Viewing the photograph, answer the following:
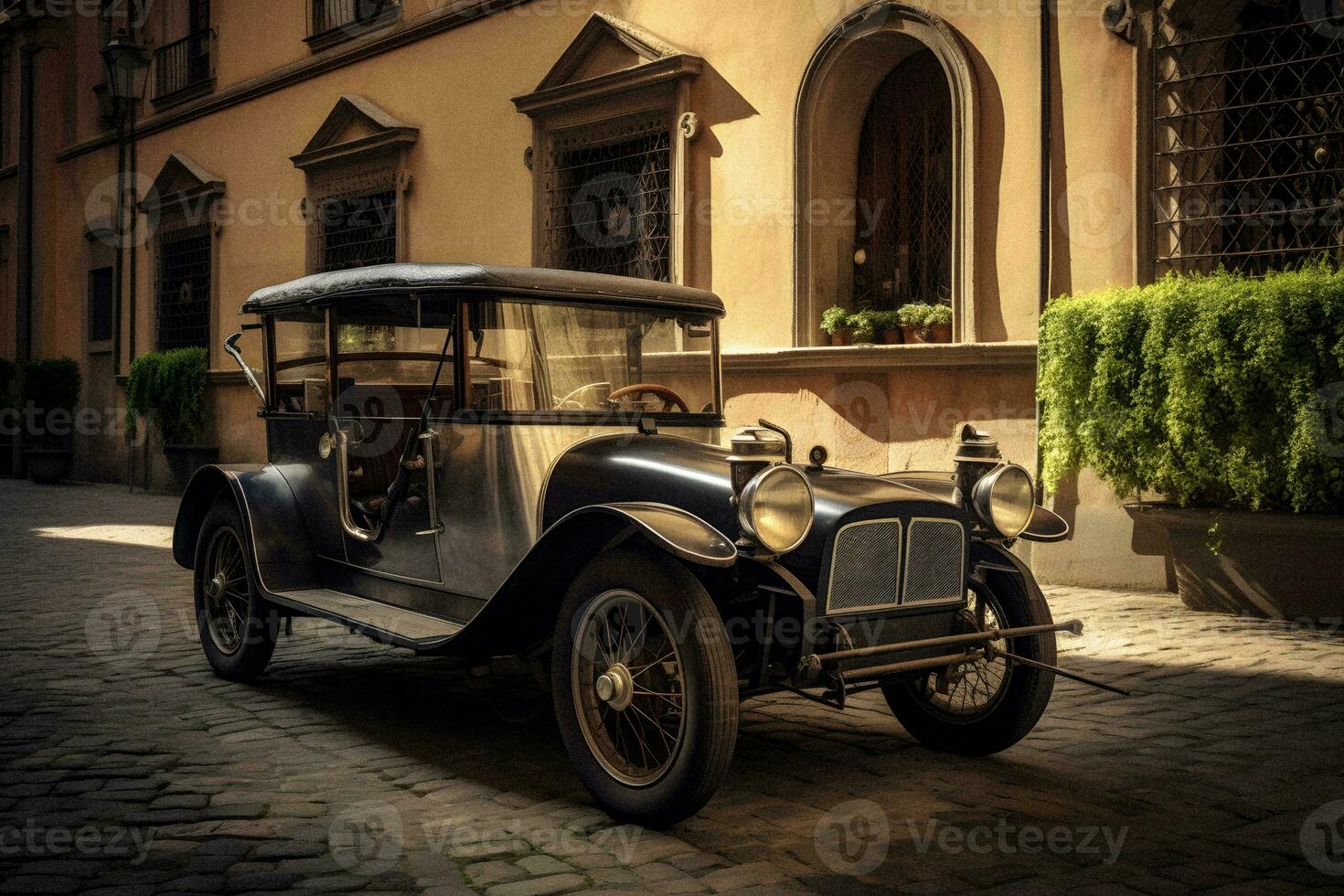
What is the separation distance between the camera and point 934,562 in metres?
3.85

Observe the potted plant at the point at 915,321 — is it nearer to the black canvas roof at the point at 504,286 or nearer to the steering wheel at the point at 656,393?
the black canvas roof at the point at 504,286

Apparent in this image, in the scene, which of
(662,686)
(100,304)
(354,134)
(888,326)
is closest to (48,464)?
(100,304)

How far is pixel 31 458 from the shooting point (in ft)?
58.0

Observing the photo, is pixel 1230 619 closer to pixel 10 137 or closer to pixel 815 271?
pixel 815 271

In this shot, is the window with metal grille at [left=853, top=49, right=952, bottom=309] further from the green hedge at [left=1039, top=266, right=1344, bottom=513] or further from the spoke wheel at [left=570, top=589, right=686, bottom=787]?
the spoke wheel at [left=570, top=589, right=686, bottom=787]

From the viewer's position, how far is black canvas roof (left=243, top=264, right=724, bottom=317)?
441 centimetres

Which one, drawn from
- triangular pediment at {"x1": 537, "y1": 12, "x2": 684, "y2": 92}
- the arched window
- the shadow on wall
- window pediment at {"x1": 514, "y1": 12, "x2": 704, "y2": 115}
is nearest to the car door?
the arched window

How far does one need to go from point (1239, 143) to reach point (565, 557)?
219 inches

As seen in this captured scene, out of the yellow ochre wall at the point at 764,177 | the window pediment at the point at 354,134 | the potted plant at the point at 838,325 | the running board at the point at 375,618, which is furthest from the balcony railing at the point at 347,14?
the running board at the point at 375,618

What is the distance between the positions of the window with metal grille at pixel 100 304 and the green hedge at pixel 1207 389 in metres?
15.8

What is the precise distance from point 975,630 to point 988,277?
192 inches

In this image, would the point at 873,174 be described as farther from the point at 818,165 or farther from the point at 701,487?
the point at 701,487

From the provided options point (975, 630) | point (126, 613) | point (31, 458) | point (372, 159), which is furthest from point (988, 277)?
point (31, 458)

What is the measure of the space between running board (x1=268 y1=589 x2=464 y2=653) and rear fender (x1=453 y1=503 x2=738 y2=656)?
0.16 meters
